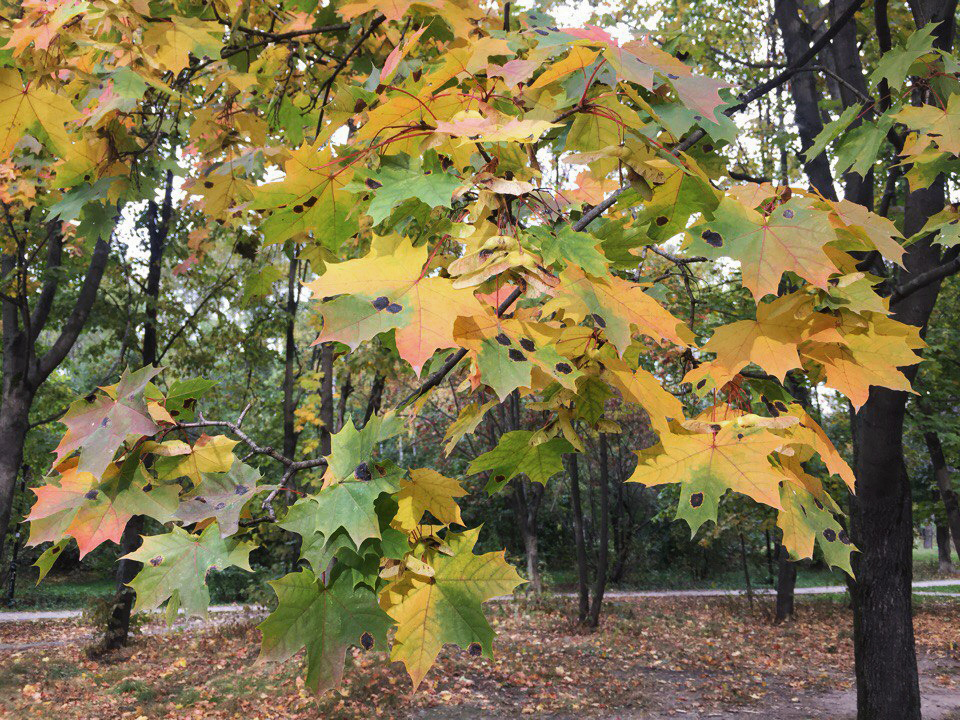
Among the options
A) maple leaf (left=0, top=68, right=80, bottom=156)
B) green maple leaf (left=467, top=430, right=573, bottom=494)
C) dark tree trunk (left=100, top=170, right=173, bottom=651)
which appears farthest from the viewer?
dark tree trunk (left=100, top=170, right=173, bottom=651)

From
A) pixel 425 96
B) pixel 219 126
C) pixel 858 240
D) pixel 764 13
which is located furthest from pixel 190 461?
pixel 764 13

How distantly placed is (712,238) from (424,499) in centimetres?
93

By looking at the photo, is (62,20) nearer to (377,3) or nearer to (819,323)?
(377,3)

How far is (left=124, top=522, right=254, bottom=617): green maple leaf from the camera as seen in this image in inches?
52.5

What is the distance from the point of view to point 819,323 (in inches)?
56.5

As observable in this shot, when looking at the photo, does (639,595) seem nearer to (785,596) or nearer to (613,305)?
(785,596)

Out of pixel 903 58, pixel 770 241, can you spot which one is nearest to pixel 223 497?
pixel 770 241

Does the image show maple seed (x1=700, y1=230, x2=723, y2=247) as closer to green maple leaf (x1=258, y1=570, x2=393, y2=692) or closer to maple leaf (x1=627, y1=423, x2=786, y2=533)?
maple leaf (x1=627, y1=423, x2=786, y2=533)

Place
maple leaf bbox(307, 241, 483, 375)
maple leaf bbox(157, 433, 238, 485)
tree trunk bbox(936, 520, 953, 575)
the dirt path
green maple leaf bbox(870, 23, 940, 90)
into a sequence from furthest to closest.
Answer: tree trunk bbox(936, 520, 953, 575) → the dirt path → green maple leaf bbox(870, 23, 940, 90) → maple leaf bbox(157, 433, 238, 485) → maple leaf bbox(307, 241, 483, 375)

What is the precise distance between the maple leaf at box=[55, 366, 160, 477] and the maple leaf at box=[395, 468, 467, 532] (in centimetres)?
60

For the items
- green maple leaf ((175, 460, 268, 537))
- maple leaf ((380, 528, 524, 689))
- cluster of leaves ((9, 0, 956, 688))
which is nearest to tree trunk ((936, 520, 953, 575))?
cluster of leaves ((9, 0, 956, 688))

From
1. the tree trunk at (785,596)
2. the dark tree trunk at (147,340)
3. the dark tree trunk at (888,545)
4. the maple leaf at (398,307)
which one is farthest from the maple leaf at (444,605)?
the tree trunk at (785,596)

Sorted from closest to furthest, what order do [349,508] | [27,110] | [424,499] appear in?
[349,508] < [424,499] < [27,110]

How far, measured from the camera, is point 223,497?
1.43m
